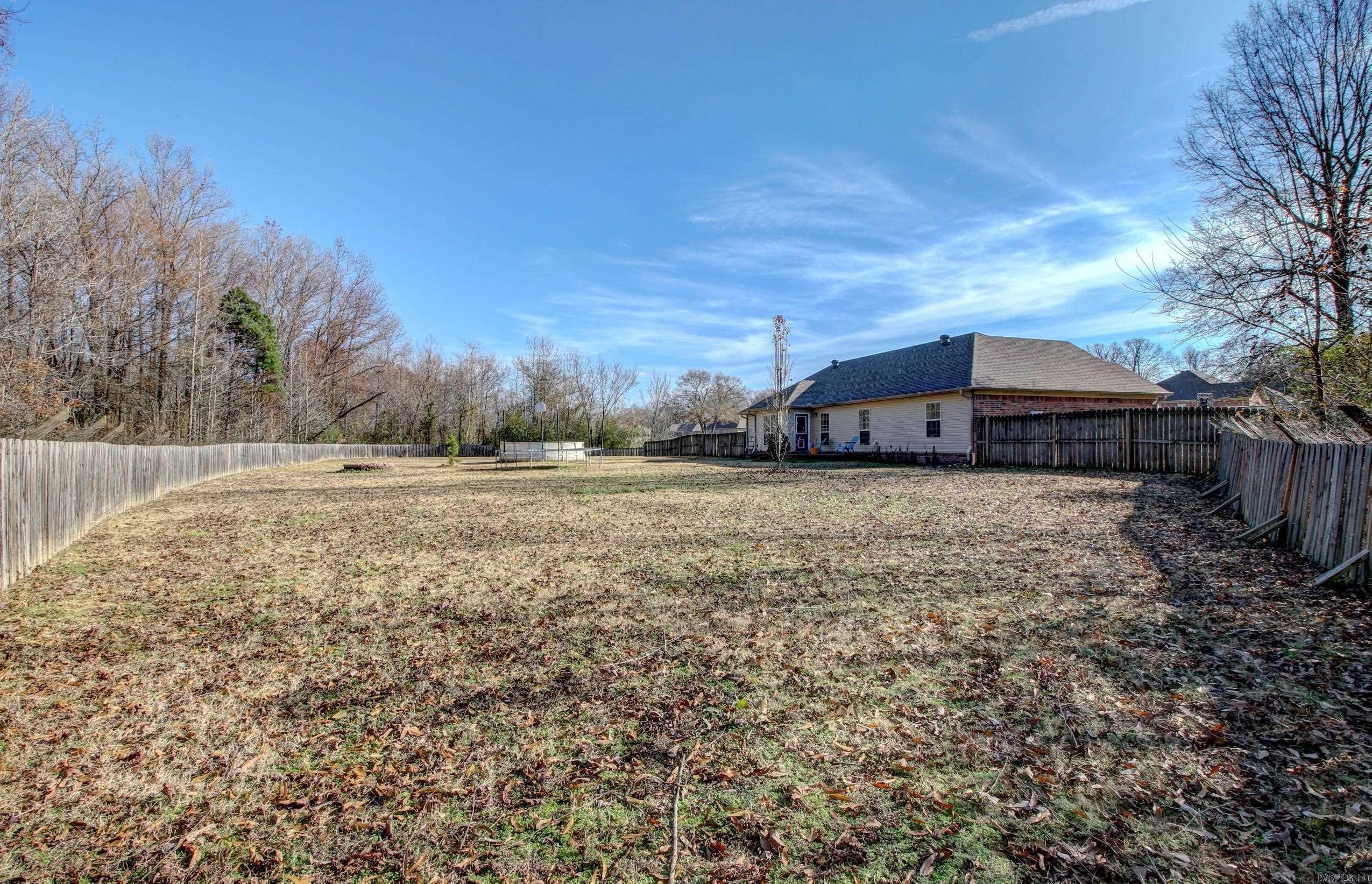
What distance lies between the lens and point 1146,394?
2077cm

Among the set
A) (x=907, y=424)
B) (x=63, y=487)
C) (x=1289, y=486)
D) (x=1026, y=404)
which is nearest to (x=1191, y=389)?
(x=1026, y=404)

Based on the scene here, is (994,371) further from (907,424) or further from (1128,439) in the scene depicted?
(1128,439)

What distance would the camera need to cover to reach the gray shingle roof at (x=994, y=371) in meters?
19.6

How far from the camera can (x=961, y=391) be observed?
742 inches

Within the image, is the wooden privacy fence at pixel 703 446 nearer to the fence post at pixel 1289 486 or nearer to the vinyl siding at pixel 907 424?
the vinyl siding at pixel 907 424

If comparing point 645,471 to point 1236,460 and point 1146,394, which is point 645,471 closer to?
point 1236,460

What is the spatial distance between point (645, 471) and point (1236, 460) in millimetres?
14917

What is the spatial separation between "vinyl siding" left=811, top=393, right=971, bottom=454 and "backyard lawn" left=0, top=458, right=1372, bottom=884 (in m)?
13.4

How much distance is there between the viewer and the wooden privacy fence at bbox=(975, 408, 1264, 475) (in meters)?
13.2

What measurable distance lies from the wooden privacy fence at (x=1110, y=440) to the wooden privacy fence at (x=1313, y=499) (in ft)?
17.9

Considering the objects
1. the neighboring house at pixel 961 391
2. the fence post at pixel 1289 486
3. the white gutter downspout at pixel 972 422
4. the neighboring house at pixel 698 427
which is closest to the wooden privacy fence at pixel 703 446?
the neighboring house at pixel 961 391

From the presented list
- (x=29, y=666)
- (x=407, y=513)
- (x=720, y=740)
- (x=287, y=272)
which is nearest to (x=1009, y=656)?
(x=720, y=740)

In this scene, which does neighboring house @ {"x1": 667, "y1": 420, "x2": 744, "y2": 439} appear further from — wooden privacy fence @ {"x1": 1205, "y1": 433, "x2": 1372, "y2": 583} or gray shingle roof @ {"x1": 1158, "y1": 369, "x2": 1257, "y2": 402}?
wooden privacy fence @ {"x1": 1205, "y1": 433, "x2": 1372, "y2": 583}

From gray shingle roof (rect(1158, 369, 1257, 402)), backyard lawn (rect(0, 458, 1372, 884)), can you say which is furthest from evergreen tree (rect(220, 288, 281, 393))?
gray shingle roof (rect(1158, 369, 1257, 402))
